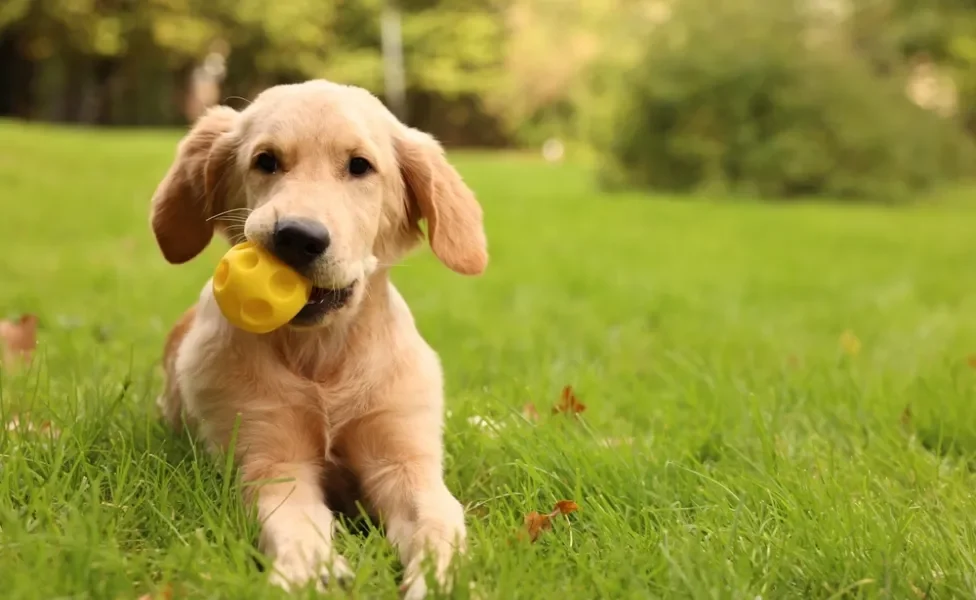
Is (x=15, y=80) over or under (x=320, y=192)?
over

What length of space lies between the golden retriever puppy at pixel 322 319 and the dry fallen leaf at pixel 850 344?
8.23 feet

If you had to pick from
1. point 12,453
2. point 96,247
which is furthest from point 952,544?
point 96,247

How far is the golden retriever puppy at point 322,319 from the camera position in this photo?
5.91ft

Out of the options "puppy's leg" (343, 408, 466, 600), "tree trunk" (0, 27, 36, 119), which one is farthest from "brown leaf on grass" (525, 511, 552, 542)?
"tree trunk" (0, 27, 36, 119)

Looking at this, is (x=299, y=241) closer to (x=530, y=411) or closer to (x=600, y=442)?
(x=600, y=442)

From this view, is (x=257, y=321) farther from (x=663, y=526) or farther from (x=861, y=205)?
(x=861, y=205)

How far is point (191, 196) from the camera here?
2.25m

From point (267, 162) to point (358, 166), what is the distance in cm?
22

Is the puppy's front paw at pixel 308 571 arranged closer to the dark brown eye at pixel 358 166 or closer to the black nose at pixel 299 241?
the black nose at pixel 299 241

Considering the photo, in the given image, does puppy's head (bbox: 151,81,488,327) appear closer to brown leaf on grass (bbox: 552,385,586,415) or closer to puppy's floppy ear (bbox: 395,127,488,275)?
puppy's floppy ear (bbox: 395,127,488,275)

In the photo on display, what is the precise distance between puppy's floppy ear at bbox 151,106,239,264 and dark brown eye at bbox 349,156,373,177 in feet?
1.25

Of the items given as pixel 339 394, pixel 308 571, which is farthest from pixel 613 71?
pixel 308 571

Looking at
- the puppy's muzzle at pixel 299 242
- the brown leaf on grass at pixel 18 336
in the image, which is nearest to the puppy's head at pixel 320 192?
the puppy's muzzle at pixel 299 242

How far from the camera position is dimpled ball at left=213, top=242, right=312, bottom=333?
70.6 inches
